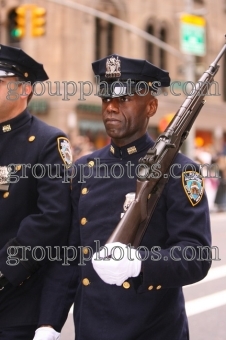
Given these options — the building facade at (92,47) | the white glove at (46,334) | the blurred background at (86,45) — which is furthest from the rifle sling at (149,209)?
the building facade at (92,47)

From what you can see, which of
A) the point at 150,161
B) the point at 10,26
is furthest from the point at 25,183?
the point at 10,26

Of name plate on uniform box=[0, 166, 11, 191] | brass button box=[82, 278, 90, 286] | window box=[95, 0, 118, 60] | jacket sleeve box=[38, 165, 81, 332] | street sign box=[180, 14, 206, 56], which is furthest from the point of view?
window box=[95, 0, 118, 60]

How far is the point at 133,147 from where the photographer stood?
2.68 meters

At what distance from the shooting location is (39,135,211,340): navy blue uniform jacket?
2348mm

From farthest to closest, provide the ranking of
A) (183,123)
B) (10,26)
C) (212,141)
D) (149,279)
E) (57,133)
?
(212,141)
(10,26)
(57,133)
(183,123)
(149,279)

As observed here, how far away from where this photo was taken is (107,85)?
8.75 feet

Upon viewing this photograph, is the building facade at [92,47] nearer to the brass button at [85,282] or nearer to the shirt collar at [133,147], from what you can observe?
the shirt collar at [133,147]

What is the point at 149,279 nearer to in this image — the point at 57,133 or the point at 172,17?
the point at 57,133

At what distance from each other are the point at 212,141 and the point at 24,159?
95.2ft

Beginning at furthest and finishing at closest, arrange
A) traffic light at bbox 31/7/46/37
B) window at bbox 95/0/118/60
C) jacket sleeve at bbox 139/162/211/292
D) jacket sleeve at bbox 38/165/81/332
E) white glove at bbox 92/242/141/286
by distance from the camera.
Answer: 1. window at bbox 95/0/118/60
2. traffic light at bbox 31/7/46/37
3. jacket sleeve at bbox 38/165/81/332
4. jacket sleeve at bbox 139/162/211/292
5. white glove at bbox 92/242/141/286

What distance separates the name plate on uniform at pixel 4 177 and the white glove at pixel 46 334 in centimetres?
66

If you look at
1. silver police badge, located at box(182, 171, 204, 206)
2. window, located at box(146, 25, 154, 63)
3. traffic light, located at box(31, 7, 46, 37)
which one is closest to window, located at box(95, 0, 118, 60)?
window, located at box(146, 25, 154, 63)

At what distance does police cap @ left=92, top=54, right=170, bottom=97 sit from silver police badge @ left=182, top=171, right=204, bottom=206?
0.43m

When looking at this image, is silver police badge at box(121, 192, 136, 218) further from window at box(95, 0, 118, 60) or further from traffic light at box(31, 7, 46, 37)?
window at box(95, 0, 118, 60)
